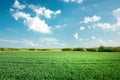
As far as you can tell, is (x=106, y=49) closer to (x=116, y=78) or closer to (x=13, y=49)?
(x=13, y=49)

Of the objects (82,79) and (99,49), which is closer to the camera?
(82,79)

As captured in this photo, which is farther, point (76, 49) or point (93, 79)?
point (76, 49)

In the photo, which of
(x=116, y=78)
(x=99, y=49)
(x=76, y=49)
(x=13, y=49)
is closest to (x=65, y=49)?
(x=76, y=49)

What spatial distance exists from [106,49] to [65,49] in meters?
18.2

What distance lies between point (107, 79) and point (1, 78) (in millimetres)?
6713

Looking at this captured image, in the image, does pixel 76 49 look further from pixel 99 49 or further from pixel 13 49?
pixel 13 49

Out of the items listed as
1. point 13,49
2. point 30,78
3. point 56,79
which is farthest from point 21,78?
point 13,49

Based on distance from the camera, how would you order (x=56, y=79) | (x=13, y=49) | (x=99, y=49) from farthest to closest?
(x=99, y=49)
(x=13, y=49)
(x=56, y=79)

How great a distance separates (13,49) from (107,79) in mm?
76063

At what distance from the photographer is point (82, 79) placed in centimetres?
1384

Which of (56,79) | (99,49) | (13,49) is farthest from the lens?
(99,49)

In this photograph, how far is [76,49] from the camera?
99.2m

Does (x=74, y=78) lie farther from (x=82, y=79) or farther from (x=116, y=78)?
(x=116, y=78)

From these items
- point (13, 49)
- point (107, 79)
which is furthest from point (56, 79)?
point (13, 49)
